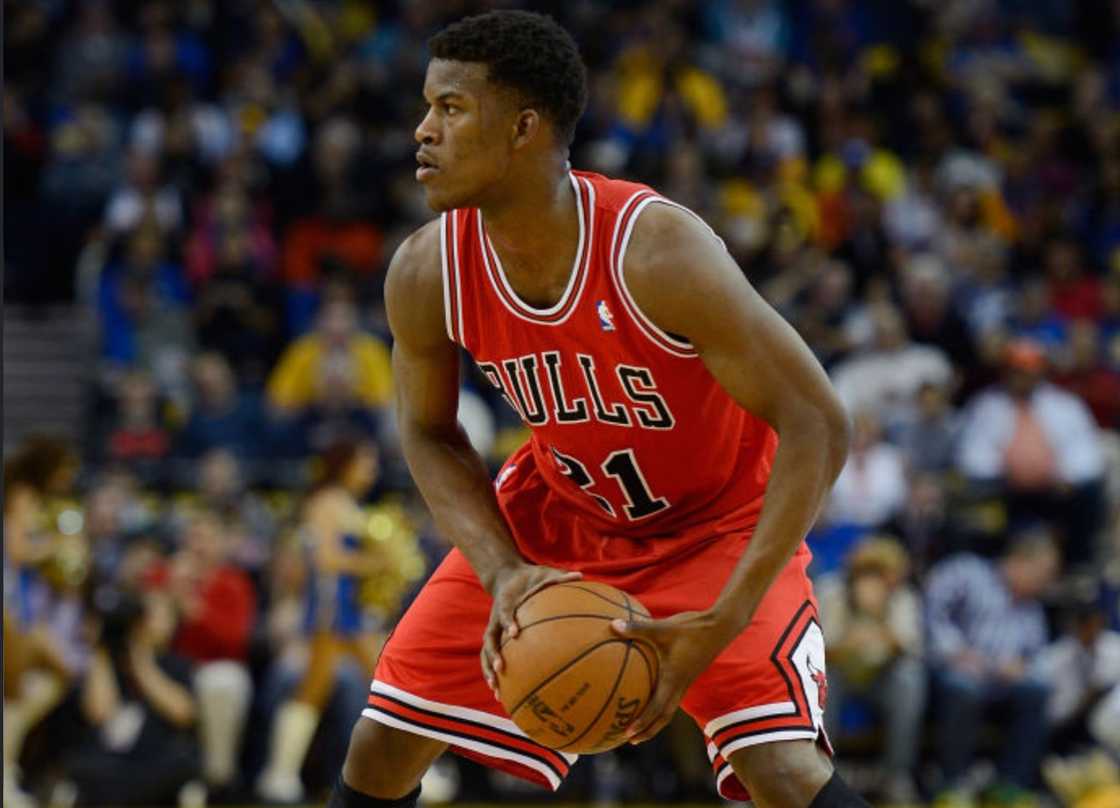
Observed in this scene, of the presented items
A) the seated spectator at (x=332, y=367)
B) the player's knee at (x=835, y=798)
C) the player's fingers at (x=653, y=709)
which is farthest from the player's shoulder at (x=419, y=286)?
the seated spectator at (x=332, y=367)

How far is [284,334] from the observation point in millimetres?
12141

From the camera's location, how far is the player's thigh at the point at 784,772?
4.04 metres

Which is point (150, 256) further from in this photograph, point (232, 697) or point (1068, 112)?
point (1068, 112)

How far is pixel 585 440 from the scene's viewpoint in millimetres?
4312

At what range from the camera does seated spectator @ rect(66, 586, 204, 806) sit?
8.71 m

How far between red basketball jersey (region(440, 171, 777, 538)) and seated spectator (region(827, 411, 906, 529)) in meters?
6.10

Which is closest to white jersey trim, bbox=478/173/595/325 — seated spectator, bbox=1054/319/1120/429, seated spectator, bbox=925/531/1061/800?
seated spectator, bbox=925/531/1061/800

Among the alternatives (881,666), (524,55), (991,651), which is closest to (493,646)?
(524,55)

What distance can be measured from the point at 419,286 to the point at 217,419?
6.89 metres

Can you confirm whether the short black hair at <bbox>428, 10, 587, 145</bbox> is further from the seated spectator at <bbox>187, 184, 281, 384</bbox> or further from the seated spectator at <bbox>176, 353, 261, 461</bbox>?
the seated spectator at <bbox>187, 184, 281, 384</bbox>

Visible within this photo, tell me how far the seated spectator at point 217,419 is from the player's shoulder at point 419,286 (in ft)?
21.9

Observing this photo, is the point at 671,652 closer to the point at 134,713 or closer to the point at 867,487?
the point at 134,713

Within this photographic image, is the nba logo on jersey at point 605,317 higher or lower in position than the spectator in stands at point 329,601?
higher

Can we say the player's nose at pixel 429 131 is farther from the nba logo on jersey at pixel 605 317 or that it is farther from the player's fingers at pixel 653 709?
the player's fingers at pixel 653 709
